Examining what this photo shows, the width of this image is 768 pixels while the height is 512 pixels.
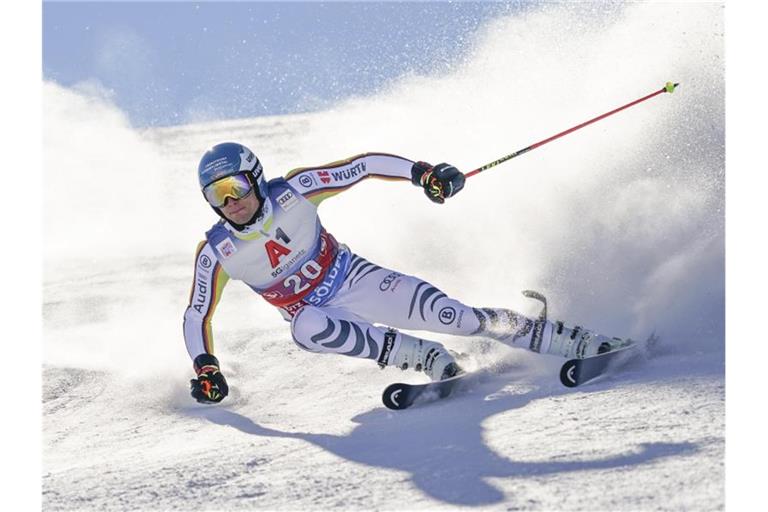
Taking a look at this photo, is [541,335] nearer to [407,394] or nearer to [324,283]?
[407,394]

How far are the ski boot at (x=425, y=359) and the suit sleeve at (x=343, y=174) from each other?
0.79 m

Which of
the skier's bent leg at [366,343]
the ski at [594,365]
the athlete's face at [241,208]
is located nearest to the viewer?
the ski at [594,365]

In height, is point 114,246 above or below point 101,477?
above

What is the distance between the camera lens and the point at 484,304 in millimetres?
6590

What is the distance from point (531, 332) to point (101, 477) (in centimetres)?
202

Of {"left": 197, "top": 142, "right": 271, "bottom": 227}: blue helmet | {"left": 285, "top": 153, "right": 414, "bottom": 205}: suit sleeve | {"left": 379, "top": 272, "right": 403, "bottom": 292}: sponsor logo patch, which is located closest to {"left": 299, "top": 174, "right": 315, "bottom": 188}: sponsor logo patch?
{"left": 285, "top": 153, "right": 414, "bottom": 205}: suit sleeve

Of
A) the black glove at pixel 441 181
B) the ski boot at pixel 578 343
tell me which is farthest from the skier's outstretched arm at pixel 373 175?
the ski boot at pixel 578 343

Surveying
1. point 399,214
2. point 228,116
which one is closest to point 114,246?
point 399,214

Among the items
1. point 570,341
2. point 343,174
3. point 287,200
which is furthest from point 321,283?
point 570,341

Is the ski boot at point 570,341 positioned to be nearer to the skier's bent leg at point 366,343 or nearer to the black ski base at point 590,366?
the black ski base at point 590,366

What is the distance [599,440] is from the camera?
410 cm

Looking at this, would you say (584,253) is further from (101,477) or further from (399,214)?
(101,477)

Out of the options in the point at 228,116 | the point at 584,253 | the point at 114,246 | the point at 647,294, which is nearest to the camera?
the point at 647,294

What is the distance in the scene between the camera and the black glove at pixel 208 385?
16.3 ft
